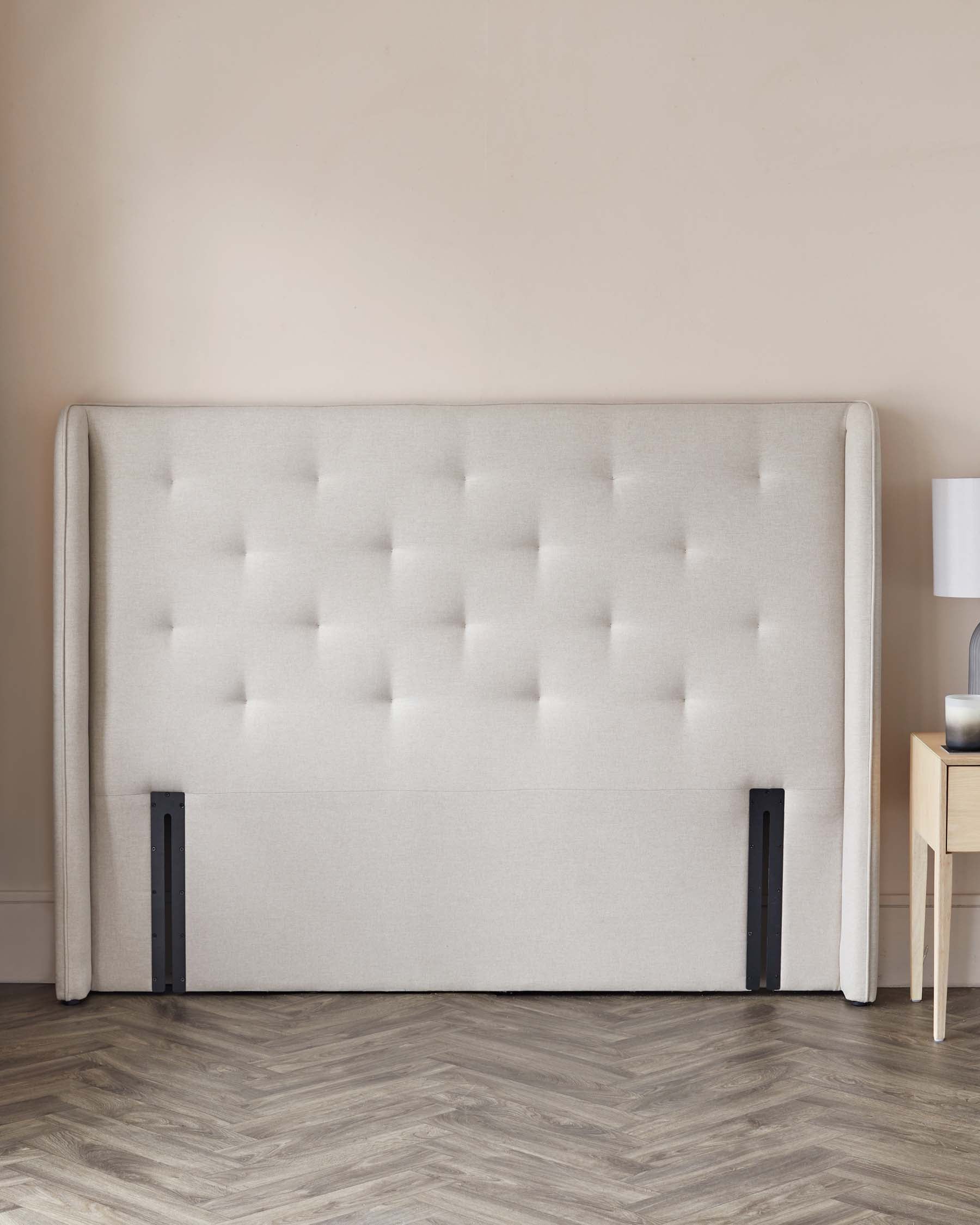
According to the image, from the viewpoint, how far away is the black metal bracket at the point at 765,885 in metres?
2.86

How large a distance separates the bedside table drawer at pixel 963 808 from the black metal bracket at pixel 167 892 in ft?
5.79

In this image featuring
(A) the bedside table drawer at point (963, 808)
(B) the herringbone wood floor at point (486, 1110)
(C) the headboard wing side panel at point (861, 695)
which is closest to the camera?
(B) the herringbone wood floor at point (486, 1110)

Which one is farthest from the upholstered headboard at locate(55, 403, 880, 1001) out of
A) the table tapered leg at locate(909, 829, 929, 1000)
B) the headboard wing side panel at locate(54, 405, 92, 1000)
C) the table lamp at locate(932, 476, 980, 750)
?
the table lamp at locate(932, 476, 980, 750)

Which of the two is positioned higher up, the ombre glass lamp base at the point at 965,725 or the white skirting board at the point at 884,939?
the ombre glass lamp base at the point at 965,725

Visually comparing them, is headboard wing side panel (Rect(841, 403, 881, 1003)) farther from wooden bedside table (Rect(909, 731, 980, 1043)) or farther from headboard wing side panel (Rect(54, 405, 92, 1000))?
headboard wing side panel (Rect(54, 405, 92, 1000))

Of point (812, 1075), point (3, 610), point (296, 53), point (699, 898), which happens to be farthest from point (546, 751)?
point (296, 53)

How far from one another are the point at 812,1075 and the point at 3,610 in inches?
85.4

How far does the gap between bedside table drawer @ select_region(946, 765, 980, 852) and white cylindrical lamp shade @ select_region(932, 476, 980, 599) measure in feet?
1.30

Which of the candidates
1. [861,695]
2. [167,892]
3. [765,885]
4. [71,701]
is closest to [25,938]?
[167,892]

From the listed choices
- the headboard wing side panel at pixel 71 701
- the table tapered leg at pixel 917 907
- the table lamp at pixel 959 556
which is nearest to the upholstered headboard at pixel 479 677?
the headboard wing side panel at pixel 71 701

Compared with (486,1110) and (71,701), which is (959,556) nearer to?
(486,1110)

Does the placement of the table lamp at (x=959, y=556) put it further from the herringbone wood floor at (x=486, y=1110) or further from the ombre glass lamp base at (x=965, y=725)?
the herringbone wood floor at (x=486, y=1110)

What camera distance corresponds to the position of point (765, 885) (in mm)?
2883

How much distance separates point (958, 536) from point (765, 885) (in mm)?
938
